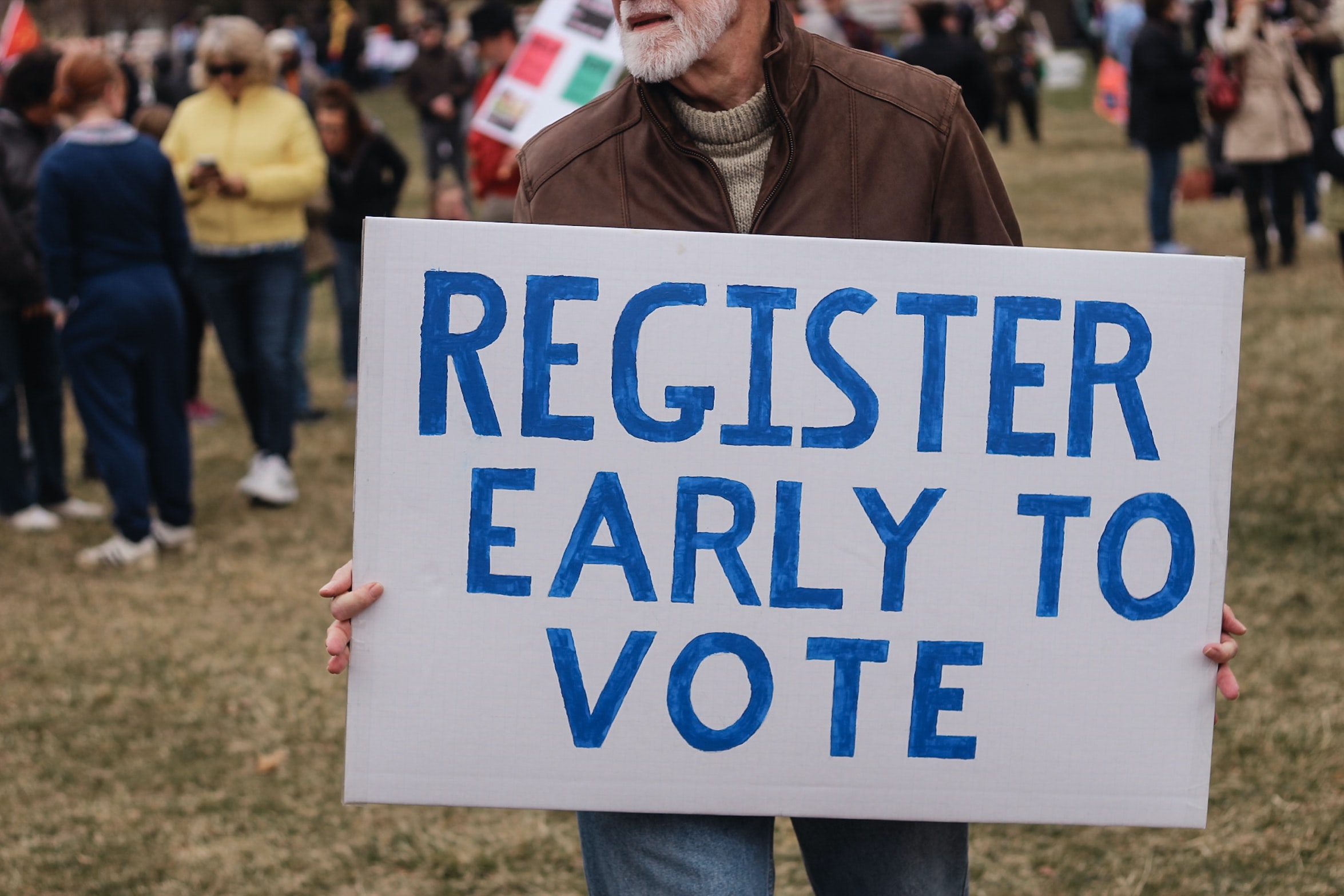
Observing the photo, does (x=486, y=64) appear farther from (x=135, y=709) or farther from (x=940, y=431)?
(x=940, y=431)

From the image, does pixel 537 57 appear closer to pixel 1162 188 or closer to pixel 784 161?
pixel 784 161

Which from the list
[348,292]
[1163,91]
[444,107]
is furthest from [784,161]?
[444,107]

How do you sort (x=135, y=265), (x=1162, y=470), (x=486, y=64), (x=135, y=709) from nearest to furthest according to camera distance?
1. (x=1162, y=470)
2. (x=135, y=709)
3. (x=135, y=265)
4. (x=486, y=64)

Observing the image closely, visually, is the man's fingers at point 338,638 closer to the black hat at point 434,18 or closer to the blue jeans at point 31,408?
the blue jeans at point 31,408

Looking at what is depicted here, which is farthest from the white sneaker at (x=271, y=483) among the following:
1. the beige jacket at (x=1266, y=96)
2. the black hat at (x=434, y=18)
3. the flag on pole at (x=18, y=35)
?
the black hat at (x=434, y=18)

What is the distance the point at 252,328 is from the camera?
7.58 meters

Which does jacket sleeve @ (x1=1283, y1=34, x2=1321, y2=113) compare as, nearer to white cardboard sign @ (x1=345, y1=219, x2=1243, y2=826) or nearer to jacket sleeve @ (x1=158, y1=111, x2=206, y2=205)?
jacket sleeve @ (x1=158, y1=111, x2=206, y2=205)

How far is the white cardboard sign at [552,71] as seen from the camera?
675 centimetres

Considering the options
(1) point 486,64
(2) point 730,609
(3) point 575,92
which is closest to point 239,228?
(3) point 575,92

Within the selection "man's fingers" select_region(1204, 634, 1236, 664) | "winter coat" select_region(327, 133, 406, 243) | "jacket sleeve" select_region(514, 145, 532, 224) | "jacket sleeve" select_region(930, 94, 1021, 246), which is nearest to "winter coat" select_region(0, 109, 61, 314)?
"winter coat" select_region(327, 133, 406, 243)

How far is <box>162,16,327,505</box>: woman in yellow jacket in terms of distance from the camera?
23.7 feet

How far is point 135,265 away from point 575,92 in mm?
1891

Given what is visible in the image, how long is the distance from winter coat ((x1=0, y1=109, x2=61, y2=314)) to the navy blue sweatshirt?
0.62 metres

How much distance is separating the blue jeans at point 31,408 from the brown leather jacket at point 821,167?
5562 mm
